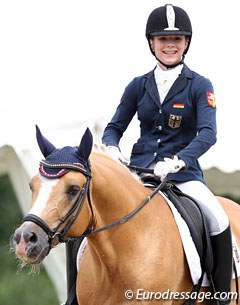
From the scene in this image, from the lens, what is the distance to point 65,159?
177 inches

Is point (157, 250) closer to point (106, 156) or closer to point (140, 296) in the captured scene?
point (140, 296)

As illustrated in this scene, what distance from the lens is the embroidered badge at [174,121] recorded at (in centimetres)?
539

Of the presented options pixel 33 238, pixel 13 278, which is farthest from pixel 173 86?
pixel 13 278

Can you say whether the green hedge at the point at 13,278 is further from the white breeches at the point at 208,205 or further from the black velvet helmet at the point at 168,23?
the black velvet helmet at the point at 168,23

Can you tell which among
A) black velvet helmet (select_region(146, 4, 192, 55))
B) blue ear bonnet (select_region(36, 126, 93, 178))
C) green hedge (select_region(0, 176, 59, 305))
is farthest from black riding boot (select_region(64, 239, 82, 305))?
green hedge (select_region(0, 176, 59, 305))

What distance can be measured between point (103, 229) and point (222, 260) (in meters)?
1.06

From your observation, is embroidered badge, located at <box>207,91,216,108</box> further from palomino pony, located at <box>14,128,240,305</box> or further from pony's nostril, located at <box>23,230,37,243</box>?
pony's nostril, located at <box>23,230,37,243</box>

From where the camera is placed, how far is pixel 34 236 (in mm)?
4246

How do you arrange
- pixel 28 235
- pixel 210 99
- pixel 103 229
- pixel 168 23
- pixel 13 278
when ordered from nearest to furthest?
pixel 28 235 < pixel 103 229 < pixel 210 99 < pixel 168 23 < pixel 13 278

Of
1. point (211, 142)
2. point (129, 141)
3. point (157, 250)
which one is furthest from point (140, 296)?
point (129, 141)

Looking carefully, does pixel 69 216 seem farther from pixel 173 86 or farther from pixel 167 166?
pixel 173 86

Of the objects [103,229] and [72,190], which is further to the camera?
[103,229]

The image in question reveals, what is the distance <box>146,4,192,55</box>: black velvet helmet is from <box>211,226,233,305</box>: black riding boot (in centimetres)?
134

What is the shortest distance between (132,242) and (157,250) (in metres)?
0.16
